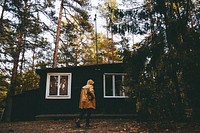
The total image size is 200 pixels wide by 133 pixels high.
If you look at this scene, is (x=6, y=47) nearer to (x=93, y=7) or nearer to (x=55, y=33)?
(x=55, y=33)

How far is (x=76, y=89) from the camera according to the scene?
1255 centimetres

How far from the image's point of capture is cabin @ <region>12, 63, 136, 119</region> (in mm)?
12273

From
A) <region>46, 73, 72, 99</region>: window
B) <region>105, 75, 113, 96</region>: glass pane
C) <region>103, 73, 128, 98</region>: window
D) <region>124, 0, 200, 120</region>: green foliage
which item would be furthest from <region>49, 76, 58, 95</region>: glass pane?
<region>124, 0, 200, 120</region>: green foliage

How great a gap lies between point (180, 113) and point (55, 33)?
1320 cm

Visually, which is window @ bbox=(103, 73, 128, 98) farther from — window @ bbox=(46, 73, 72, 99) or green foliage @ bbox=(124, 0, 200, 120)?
green foliage @ bbox=(124, 0, 200, 120)

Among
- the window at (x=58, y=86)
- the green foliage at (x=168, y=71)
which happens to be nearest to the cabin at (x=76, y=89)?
the window at (x=58, y=86)

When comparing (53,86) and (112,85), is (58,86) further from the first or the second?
(112,85)

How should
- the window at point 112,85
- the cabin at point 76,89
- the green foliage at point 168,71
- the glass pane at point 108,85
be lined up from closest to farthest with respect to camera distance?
1. the green foliage at point 168,71
2. the cabin at point 76,89
3. the window at point 112,85
4. the glass pane at point 108,85

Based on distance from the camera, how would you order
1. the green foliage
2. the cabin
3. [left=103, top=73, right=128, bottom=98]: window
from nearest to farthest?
the green foliage < the cabin < [left=103, top=73, right=128, bottom=98]: window

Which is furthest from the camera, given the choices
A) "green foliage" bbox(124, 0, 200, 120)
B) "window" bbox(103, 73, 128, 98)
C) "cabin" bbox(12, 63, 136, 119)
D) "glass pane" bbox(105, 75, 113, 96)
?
"glass pane" bbox(105, 75, 113, 96)

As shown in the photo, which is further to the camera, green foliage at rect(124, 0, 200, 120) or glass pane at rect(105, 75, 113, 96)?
glass pane at rect(105, 75, 113, 96)

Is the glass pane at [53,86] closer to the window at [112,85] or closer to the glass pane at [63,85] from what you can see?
the glass pane at [63,85]

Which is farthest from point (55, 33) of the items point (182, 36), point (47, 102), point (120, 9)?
point (182, 36)

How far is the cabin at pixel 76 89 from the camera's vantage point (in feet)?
40.3
